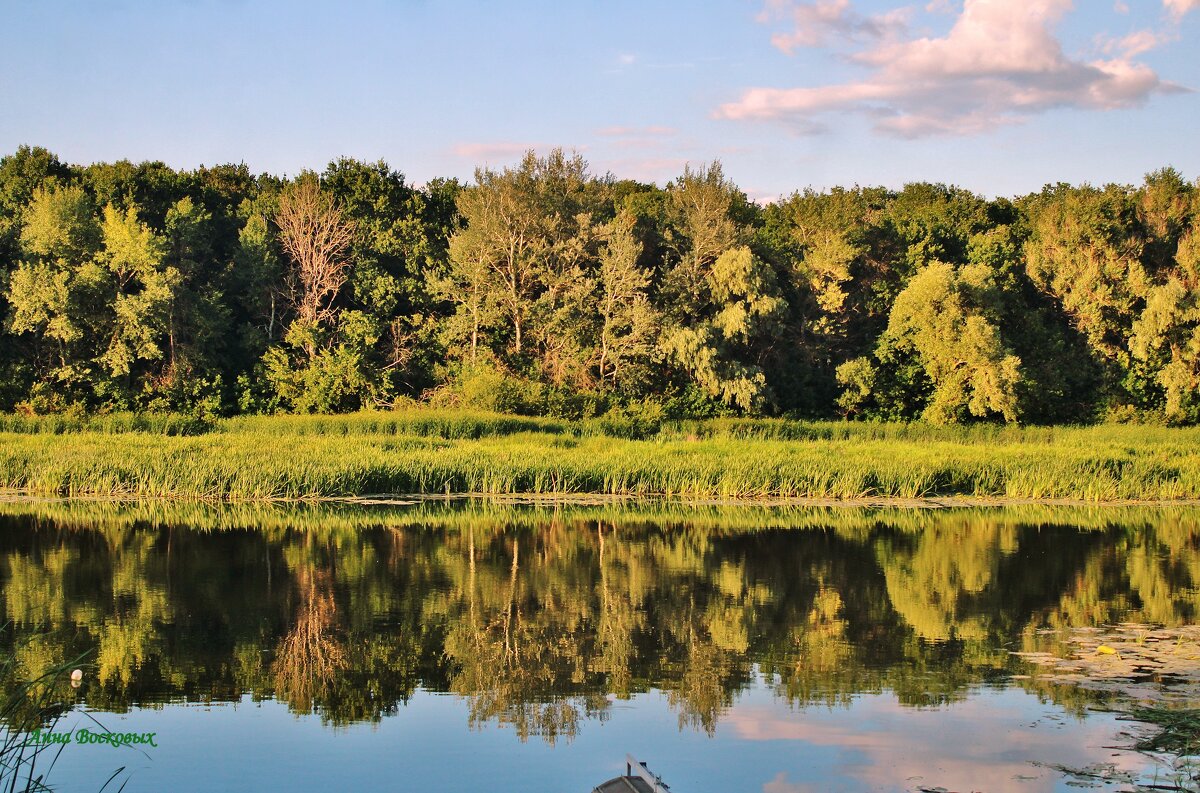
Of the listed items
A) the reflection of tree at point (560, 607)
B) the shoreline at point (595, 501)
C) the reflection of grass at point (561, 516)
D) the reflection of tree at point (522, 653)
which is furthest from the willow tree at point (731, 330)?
the reflection of tree at point (522, 653)

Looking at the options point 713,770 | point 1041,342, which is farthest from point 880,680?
point 1041,342

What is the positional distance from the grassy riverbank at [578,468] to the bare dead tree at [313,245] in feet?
32.3

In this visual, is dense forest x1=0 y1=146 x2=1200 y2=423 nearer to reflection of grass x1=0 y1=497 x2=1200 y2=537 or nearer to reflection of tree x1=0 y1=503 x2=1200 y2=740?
reflection of grass x1=0 y1=497 x2=1200 y2=537

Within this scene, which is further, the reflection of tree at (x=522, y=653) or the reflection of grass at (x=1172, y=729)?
the reflection of tree at (x=522, y=653)

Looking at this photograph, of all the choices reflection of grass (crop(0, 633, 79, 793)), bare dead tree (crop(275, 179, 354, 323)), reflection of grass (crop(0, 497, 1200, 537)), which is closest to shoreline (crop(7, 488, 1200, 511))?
reflection of grass (crop(0, 497, 1200, 537))

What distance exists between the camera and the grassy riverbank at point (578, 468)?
21.3 metres

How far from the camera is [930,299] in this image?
35281 mm

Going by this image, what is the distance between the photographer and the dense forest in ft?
111

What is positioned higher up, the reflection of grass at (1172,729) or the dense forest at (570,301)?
the dense forest at (570,301)

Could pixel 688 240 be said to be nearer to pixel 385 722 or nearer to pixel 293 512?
pixel 293 512

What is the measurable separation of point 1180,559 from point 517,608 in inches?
349

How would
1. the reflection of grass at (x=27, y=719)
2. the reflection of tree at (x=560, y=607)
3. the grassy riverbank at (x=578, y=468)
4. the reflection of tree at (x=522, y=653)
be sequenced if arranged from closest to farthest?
the reflection of grass at (x=27, y=719) < the reflection of tree at (x=522, y=653) < the reflection of tree at (x=560, y=607) < the grassy riverbank at (x=578, y=468)

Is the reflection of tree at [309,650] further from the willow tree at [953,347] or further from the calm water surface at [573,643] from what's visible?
the willow tree at [953,347]

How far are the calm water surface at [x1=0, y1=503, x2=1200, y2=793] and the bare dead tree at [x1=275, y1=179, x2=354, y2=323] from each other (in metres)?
17.8
